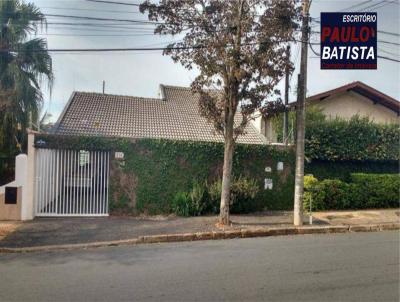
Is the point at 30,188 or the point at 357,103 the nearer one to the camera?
the point at 30,188

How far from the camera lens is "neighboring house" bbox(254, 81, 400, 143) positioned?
20.8m

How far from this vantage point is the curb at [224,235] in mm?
8867

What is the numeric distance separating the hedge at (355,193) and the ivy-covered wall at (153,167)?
2018 mm

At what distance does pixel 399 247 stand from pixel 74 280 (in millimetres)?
6679

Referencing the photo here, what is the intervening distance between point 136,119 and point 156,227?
34.1 ft

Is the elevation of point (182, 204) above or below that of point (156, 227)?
above

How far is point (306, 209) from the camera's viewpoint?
44.6 ft

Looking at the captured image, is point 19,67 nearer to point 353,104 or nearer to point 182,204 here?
point 182,204

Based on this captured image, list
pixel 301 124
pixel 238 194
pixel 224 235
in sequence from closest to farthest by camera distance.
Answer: pixel 224 235
pixel 301 124
pixel 238 194

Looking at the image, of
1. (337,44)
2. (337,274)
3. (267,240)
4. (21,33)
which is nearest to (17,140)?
(21,33)

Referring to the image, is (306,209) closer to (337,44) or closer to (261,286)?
(337,44)

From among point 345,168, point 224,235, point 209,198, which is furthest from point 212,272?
point 345,168

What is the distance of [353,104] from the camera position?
21.8 meters

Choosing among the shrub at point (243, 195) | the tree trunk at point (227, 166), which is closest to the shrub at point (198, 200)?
the shrub at point (243, 195)
